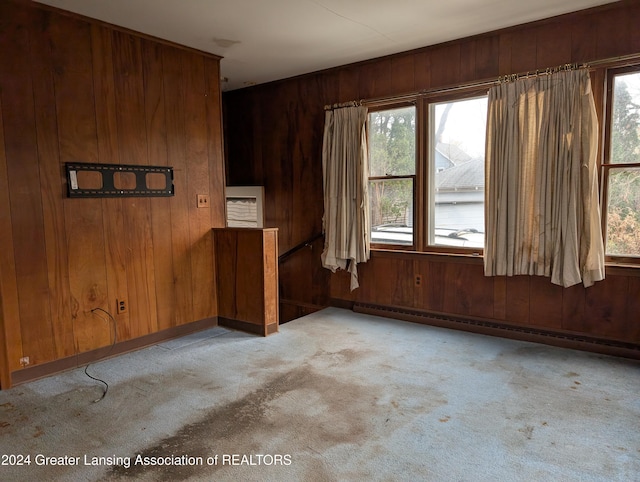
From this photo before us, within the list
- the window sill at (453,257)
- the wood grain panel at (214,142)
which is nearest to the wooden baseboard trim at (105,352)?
the wood grain panel at (214,142)

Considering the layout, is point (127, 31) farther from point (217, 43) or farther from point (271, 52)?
point (271, 52)

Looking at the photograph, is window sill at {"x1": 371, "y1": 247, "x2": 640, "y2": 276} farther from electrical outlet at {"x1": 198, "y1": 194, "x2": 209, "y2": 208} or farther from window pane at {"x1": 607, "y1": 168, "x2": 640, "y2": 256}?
electrical outlet at {"x1": 198, "y1": 194, "x2": 209, "y2": 208}

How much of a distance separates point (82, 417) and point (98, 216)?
1.51 m

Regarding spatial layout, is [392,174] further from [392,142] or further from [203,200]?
[203,200]

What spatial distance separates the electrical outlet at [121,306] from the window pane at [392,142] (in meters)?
2.62

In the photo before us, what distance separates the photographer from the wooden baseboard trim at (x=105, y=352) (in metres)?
3.01

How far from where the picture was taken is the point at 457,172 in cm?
400

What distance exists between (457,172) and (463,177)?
75 mm

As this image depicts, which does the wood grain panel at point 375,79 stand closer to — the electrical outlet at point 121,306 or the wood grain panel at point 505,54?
the wood grain panel at point 505,54

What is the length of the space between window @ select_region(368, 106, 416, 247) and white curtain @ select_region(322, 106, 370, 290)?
0.47ft

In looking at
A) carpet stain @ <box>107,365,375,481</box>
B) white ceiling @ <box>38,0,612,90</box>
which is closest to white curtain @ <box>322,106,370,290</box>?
white ceiling @ <box>38,0,612,90</box>

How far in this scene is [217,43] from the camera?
151 inches

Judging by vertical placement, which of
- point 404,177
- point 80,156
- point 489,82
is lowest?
point 404,177

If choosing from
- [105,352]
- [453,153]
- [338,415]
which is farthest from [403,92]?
[105,352]
